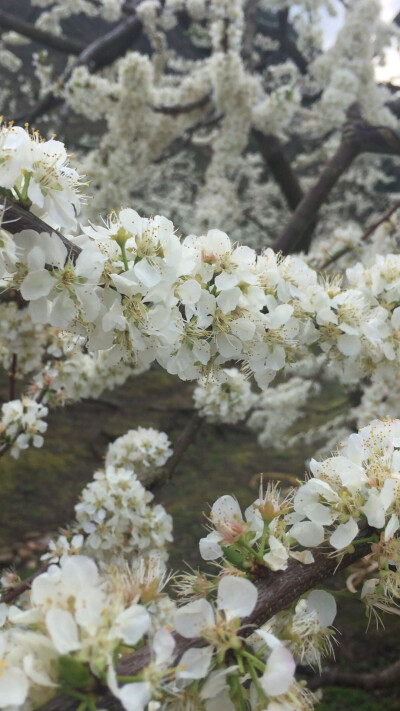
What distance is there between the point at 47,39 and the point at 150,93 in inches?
48.8

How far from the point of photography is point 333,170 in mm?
3008

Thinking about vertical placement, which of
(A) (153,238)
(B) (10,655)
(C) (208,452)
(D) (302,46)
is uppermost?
(D) (302,46)

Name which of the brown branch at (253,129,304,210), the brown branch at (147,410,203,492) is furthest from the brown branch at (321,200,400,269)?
the brown branch at (253,129,304,210)

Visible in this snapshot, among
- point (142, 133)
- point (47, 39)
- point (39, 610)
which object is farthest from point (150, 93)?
point (39, 610)

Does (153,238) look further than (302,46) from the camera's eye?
No

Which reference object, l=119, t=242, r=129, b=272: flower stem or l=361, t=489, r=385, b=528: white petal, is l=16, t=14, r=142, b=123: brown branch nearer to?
l=119, t=242, r=129, b=272: flower stem

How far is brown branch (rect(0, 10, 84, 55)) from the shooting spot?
13.3 ft

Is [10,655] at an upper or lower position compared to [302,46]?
lower

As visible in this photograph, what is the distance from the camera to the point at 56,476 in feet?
15.5

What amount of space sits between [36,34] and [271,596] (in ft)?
14.9

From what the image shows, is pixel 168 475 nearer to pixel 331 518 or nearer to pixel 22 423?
pixel 22 423

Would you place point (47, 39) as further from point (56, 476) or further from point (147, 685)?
point (147, 685)

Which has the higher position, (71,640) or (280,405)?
(71,640)

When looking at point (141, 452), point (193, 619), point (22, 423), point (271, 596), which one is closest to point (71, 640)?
point (193, 619)
